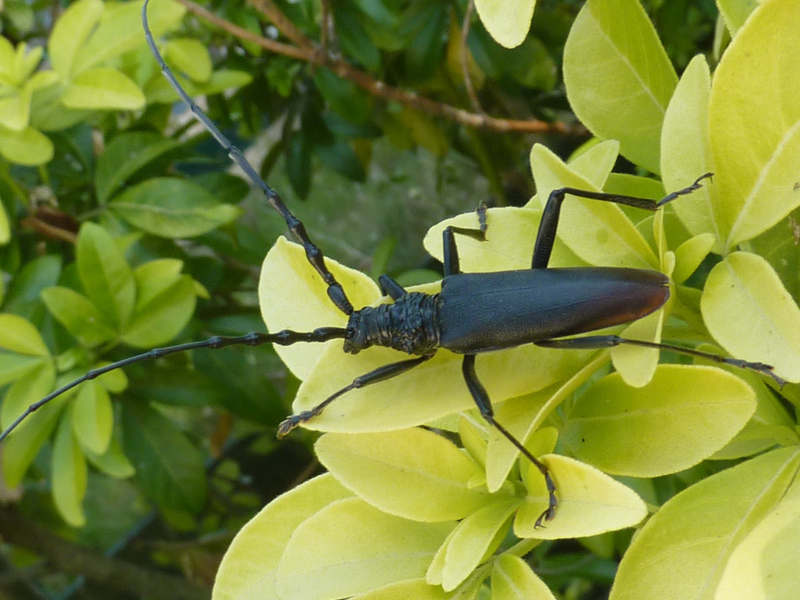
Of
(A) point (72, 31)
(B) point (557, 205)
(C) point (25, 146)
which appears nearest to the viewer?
(B) point (557, 205)

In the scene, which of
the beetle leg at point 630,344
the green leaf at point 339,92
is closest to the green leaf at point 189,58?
the green leaf at point 339,92

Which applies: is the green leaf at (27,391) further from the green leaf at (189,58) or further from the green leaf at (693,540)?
the green leaf at (693,540)

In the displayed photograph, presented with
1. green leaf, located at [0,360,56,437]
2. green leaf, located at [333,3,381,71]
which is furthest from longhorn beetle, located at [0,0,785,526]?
green leaf, located at [333,3,381,71]

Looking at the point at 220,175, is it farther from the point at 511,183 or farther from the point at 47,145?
the point at 511,183

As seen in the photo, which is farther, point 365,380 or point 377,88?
point 377,88

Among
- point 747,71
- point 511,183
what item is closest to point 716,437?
point 747,71

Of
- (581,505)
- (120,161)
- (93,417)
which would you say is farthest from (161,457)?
(581,505)

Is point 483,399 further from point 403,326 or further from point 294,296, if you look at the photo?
point 403,326
